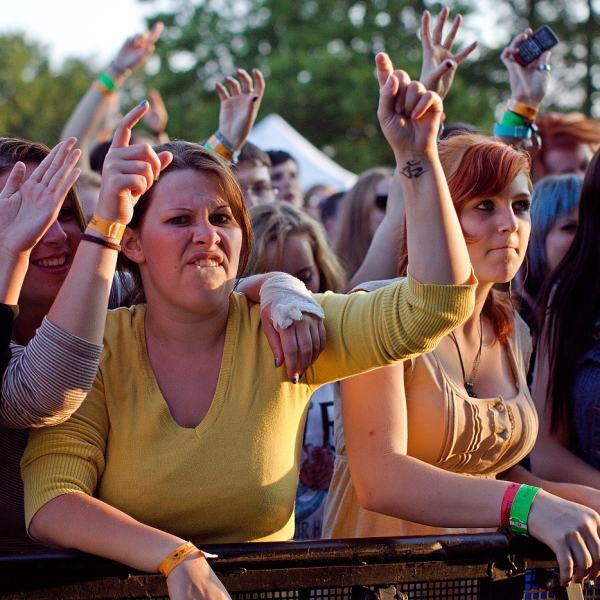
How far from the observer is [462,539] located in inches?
66.2

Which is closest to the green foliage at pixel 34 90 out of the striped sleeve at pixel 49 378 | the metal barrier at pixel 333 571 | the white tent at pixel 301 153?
the white tent at pixel 301 153

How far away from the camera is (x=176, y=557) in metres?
1.58

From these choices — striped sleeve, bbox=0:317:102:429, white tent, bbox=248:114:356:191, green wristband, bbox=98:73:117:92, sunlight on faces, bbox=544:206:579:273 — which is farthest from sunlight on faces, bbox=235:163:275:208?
white tent, bbox=248:114:356:191

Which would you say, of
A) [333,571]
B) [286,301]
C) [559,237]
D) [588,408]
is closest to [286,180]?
[559,237]

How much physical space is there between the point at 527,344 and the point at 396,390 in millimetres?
826

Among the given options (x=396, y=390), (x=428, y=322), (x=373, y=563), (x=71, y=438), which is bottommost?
(x=373, y=563)

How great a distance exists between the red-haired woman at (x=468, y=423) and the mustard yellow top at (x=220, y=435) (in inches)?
8.3

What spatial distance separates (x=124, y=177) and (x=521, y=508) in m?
1.18

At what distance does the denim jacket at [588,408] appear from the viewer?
2533 millimetres

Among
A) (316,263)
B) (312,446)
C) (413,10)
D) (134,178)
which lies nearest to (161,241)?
(134,178)

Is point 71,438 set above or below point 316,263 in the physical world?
below

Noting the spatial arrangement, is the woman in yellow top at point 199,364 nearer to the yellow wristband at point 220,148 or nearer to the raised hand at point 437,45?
the raised hand at point 437,45

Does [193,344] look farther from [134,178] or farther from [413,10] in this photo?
[413,10]

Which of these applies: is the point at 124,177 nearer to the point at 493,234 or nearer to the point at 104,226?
the point at 104,226
